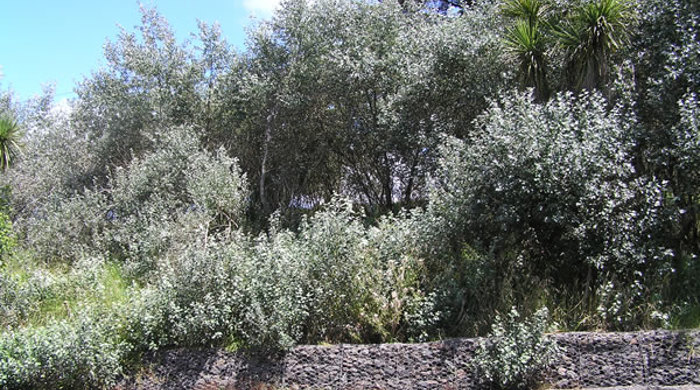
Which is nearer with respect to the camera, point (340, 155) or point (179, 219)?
point (179, 219)

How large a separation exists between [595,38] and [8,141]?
12.9 m

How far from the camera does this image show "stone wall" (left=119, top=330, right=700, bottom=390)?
6.10m

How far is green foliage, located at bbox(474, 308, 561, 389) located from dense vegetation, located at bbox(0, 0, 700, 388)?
138mm

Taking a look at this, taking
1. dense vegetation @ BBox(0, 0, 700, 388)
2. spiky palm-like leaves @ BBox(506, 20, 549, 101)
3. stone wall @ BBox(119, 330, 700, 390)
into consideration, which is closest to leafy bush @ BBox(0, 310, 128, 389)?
dense vegetation @ BBox(0, 0, 700, 388)

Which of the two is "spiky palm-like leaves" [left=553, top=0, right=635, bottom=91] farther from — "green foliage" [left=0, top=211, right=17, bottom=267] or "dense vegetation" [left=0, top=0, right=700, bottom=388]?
"green foliage" [left=0, top=211, right=17, bottom=267]

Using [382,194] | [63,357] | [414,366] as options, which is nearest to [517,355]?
[414,366]

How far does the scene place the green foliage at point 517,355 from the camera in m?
5.98

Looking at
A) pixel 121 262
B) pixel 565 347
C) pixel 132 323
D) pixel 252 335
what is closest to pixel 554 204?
pixel 565 347

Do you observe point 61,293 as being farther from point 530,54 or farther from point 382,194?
point 530,54

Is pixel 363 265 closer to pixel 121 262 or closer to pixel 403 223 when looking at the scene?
pixel 403 223

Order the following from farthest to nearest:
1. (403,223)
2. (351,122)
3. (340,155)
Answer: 1. (340,155)
2. (351,122)
3. (403,223)

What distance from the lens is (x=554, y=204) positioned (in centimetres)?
677

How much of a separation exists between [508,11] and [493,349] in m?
6.27

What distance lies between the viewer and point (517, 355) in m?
6.04
